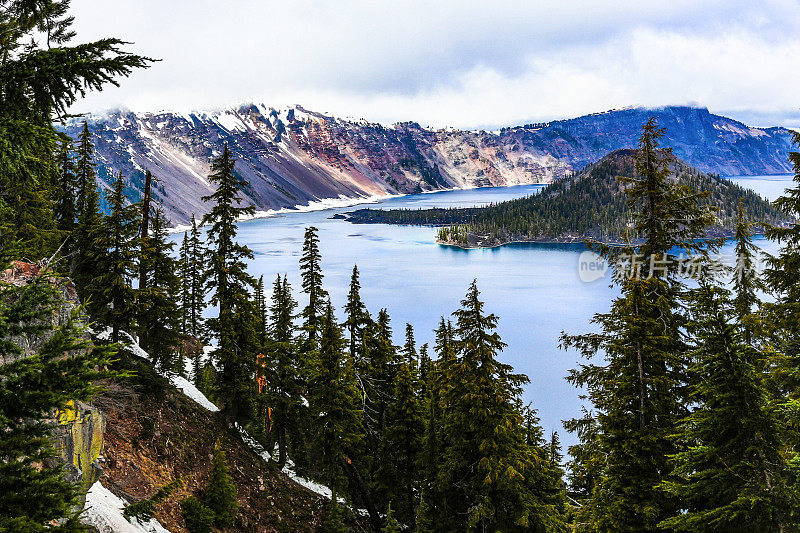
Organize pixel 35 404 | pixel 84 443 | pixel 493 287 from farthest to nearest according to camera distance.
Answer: pixel 493 287
pixel 84 443
pixel 35 404

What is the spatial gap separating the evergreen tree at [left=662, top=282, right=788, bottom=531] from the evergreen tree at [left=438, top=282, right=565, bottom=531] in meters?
6.14

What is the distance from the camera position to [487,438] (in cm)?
1495

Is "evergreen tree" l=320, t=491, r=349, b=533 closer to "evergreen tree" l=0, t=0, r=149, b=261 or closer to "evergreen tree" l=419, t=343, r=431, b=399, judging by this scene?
"evergreen tree" l=419, t=343, r=431, b=399

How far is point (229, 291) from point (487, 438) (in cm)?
1438

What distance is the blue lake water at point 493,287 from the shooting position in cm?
5619

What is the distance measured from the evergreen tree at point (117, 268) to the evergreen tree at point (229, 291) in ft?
10.8

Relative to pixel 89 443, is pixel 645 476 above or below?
below

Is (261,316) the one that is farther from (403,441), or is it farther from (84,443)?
(84,443)

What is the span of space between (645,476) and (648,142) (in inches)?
344

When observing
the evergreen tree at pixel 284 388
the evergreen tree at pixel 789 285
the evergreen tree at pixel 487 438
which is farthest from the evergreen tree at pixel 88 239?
the evergreen tree at pixel 789 285

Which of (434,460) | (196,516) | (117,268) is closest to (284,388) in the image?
(434,460)

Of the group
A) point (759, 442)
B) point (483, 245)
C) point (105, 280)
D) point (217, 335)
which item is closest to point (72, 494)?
point (759, 442)

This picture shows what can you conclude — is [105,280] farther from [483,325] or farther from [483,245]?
[483,245]

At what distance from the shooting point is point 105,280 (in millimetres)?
19672
